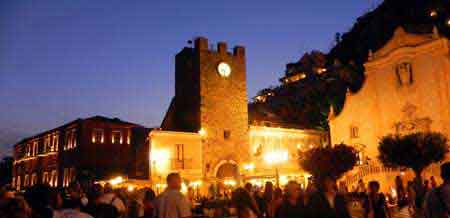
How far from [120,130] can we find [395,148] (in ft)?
84.1

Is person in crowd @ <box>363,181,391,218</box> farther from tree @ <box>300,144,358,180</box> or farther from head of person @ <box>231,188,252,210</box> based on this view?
tree @ <box>300,144,358,180</box>

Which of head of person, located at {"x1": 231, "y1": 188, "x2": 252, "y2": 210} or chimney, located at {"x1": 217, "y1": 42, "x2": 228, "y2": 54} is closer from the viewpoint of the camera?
head of person, located at {"x1": 231, "y1": 188, "x2": 252, "y2": 210}

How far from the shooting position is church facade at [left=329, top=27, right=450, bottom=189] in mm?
29359

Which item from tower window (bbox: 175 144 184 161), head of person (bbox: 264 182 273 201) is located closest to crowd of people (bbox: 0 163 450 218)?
head of person (bbox: 264 182 273 201)

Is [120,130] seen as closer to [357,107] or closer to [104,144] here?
[104,144]

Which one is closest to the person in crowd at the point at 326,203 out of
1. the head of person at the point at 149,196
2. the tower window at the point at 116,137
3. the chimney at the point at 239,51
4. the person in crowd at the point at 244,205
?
the person in crowd at the point at 244,205

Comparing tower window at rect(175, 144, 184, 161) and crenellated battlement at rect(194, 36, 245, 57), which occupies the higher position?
crenellated battlement at rect(194, 36, 245, 57)

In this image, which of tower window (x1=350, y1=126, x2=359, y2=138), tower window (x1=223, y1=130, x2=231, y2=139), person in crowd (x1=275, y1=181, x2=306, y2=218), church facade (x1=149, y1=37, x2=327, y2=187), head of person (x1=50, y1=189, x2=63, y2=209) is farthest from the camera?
tower window (x1=223, y1=130, x2=231, y2=139)

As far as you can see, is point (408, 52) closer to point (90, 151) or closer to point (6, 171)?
point (90, 151)

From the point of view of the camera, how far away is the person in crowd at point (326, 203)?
6.50 metres

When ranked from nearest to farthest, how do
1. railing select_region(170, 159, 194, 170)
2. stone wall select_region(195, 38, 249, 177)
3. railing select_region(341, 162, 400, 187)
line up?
railing select_region(341, 162, 400, 187)
railing select_region(170, 159, 194, 170)
stone wall select_region(195, 38, 249, 177)

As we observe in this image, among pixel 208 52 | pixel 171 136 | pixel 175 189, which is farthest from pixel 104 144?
pixel 175 189

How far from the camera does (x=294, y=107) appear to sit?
5206 cm

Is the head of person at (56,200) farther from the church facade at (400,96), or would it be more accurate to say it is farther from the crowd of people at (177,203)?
the church facade at (400,96)
